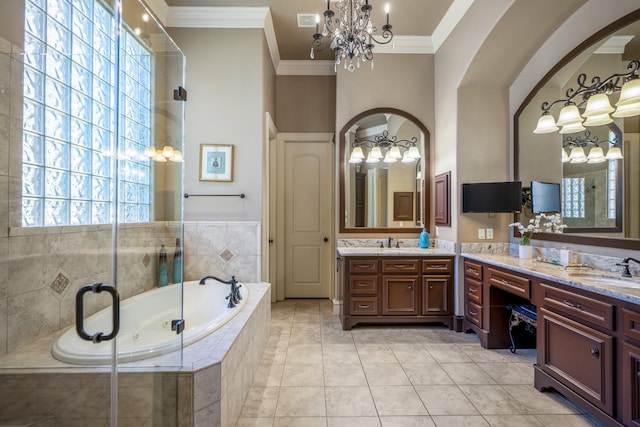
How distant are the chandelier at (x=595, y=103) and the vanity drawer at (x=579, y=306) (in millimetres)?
1362

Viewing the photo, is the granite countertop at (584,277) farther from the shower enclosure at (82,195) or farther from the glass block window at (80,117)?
the glass block window at (80,117)

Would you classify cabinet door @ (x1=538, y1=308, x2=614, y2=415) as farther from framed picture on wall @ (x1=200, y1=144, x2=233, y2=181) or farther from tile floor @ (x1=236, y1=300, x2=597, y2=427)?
framed picture on wall @ (x1=200, y1=144, x2=233, y2=181)

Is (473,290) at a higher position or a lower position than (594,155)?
lower

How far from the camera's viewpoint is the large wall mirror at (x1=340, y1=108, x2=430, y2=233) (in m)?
3.82

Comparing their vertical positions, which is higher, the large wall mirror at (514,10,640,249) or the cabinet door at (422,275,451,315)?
the large wall mirror at (514,10,640,249)

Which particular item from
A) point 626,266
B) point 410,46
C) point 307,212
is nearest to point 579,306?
point 626,266

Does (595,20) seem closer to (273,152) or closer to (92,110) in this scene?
(273,152)

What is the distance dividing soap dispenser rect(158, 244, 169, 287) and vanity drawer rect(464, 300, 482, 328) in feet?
9.37

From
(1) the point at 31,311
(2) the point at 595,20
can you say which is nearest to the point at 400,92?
(2) the point at 595,20

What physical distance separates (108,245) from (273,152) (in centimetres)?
265

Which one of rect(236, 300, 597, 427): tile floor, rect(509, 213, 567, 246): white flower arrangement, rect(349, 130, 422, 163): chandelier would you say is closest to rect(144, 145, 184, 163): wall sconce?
rect(236, 300, 597, 427): tile floor

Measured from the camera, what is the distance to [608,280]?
1.88 metres

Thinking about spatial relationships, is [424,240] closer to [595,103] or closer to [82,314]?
[595,103]

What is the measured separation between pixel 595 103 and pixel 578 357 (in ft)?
6.07
